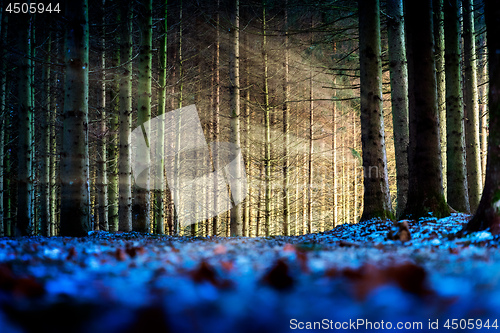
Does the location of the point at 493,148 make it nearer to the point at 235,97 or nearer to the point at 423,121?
the point at 423,121

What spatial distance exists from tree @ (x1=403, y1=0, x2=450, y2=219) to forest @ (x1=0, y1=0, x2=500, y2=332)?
28 mm

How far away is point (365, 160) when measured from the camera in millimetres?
8523

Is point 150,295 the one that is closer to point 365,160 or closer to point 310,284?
point 310,284

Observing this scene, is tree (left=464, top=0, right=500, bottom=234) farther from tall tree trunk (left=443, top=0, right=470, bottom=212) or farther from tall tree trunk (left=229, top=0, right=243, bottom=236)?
tall tree trunk (left=229, top=0, right=243, bottom=236)

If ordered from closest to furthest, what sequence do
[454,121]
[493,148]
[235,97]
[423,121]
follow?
[493,148] < [423,121] < [454,121] < [235,97]

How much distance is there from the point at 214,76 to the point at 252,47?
11.5ft

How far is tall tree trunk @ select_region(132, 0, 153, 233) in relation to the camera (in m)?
10.5

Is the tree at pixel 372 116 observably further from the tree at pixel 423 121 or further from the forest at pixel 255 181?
the tree at pixel 423 121

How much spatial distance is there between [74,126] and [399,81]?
26.6 ft

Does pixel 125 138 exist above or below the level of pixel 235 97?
below

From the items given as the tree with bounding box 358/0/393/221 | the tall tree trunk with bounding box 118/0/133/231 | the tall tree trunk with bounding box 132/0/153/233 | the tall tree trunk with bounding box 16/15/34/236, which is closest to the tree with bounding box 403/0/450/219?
the tree with bounding box 358/0/393/221

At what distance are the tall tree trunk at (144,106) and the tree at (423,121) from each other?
22.4 ft

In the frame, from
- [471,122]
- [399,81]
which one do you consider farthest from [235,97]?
[471,122]

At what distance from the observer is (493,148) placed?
367cm
